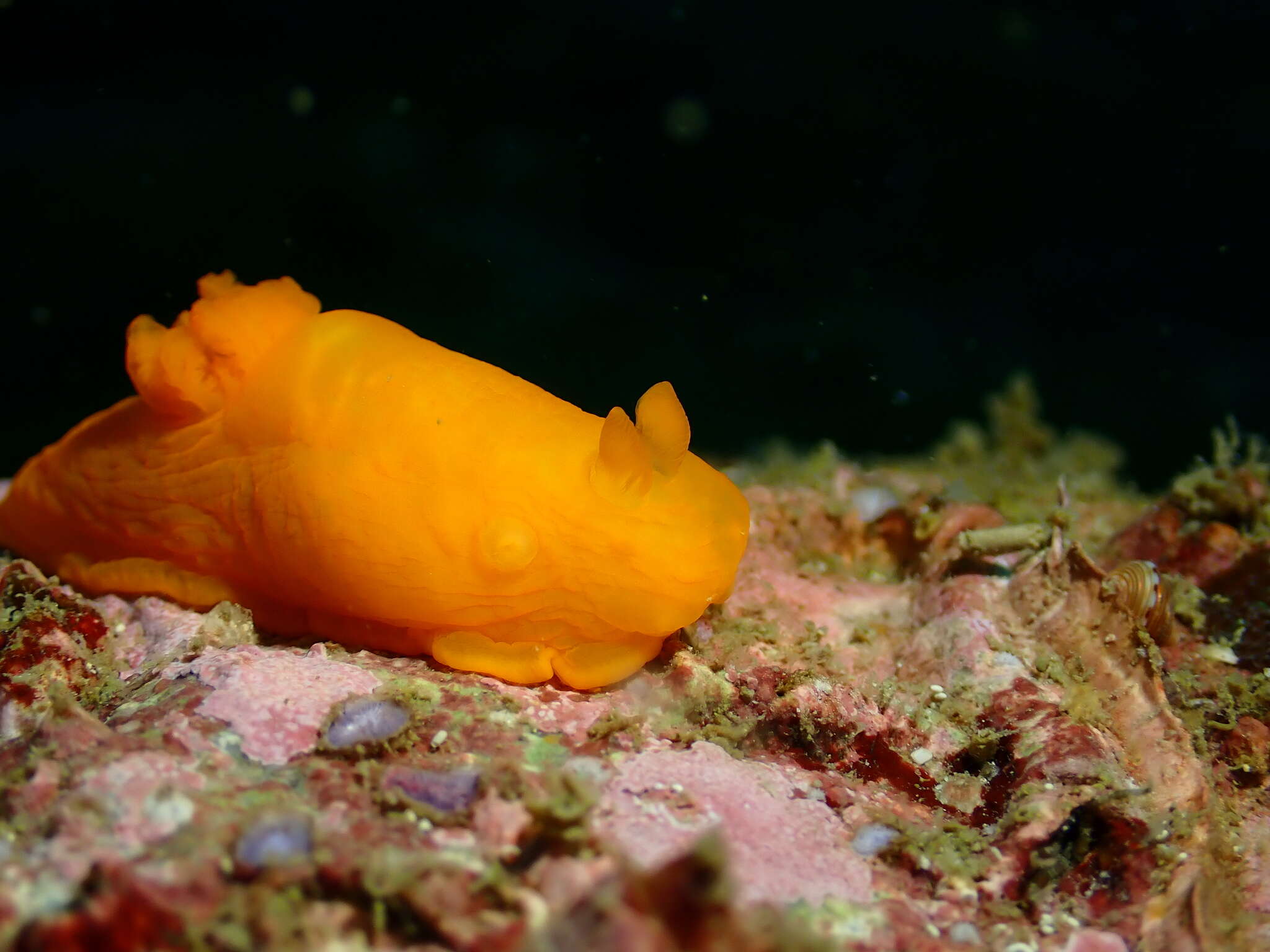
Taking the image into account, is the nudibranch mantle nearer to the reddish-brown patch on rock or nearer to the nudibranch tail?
the nudibranch tail

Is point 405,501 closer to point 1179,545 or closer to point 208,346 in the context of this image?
point 208,346

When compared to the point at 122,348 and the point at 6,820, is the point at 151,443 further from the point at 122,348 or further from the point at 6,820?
the point at 122,348

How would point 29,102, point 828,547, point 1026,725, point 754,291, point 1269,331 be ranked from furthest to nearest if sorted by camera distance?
point 1269,331 < point 754,291 < point 29,102 < point 828,547 < point 1026,725

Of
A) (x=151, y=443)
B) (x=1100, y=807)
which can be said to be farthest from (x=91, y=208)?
(x=1100, y=807)

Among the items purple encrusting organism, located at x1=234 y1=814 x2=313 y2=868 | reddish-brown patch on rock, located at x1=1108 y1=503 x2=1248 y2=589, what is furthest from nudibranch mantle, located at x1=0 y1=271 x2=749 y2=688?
reddish-brown patch on rock, located at x1=1108 y1=503 x2=1248 y2=589

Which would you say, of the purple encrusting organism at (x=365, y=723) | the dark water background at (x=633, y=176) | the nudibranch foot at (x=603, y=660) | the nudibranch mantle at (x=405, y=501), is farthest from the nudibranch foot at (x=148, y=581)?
the dark water background at (x=633, y=176)
